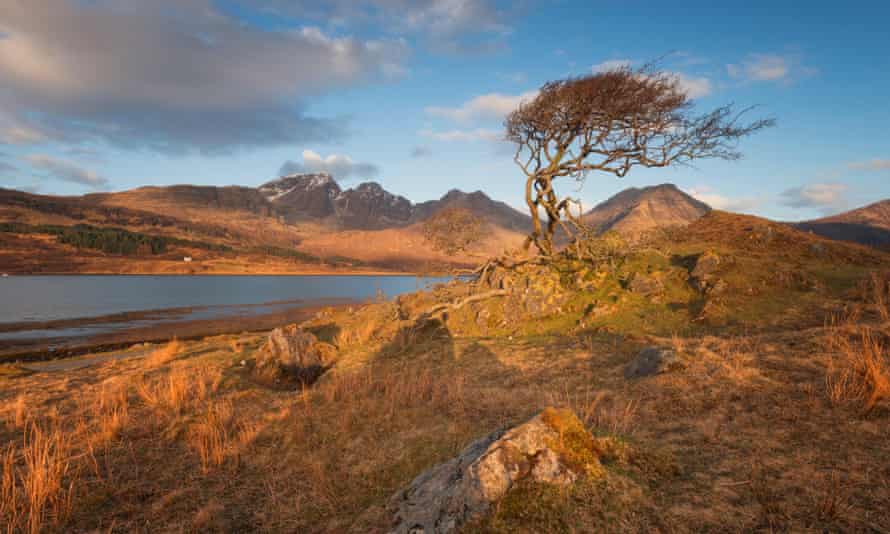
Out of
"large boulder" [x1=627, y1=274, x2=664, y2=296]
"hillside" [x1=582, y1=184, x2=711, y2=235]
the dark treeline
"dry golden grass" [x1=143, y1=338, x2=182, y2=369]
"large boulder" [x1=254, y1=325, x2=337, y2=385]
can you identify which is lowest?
"dry golden grass" [x1=143, y1=338, x2=182, y2=369]

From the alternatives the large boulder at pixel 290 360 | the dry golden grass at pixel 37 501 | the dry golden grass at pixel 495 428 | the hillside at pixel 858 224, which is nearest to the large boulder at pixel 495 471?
the dry golden grass at pixel 495 428

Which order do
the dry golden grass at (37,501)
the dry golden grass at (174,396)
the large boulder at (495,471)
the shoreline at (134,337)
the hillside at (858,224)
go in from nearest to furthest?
the large boulder at (495,471), the dry golden grass at (37,501), the dry golden grass at (174,396), the shoreline at (134,337), the hillside at (858,224)

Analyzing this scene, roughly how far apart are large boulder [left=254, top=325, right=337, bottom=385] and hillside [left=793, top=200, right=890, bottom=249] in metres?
46.2

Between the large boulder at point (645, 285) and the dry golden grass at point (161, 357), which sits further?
the dry golden grass at point (161, 357)

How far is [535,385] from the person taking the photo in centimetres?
716

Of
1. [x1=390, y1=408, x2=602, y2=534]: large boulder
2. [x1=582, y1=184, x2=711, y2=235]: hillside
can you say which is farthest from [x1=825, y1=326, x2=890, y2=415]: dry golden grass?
[x1=582, y1=184, x2=711, y2=235]: hillside

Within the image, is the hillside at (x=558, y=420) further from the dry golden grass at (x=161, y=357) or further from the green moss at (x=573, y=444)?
the dry golden grass at (x=161, y=357)

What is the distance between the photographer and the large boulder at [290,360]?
10484mm

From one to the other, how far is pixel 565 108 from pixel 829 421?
12831 mm

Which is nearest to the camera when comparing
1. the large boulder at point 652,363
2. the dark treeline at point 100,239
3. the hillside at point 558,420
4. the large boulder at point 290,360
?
the hillside at point 558,420

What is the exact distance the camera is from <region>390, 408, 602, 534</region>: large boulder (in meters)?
2.72

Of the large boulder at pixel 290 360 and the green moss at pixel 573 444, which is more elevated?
the green moss at pixel 573 444

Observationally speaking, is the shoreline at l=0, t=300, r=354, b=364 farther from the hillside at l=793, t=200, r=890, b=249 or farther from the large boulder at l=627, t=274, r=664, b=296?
the hillside at l=793, t=200, r=890, b=249

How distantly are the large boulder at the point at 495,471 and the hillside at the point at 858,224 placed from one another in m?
47.3
